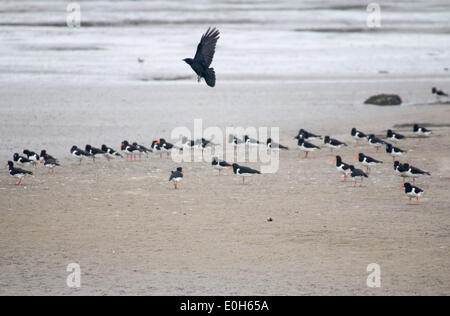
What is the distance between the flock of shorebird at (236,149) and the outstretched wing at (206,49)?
266cm

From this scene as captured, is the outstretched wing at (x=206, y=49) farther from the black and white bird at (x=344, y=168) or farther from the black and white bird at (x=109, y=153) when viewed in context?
the black and white bird at (x=109, y=153)

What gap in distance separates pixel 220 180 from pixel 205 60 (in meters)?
3.33

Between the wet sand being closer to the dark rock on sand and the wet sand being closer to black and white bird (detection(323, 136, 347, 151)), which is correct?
black and white bird (detection(323, 136, 347, 151))

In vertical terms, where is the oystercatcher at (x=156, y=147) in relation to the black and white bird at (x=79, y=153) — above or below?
above

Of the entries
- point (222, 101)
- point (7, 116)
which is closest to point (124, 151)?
point (7, 116)

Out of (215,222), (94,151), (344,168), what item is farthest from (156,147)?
(215,222)

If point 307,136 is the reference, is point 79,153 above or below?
below

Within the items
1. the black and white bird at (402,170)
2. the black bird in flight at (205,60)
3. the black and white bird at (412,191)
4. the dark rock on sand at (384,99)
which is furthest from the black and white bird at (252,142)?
the dark rock on sand at (384,99)

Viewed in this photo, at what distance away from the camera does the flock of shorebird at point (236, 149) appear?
1434 centimetres

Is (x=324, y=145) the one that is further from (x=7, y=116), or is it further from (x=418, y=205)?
(x=7, y=116)

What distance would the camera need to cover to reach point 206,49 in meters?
12.8

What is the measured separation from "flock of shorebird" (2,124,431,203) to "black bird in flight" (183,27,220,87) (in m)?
2.52

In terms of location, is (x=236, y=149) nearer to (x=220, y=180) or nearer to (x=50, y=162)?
(x=220, y=180)

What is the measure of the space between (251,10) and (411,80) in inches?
1153
